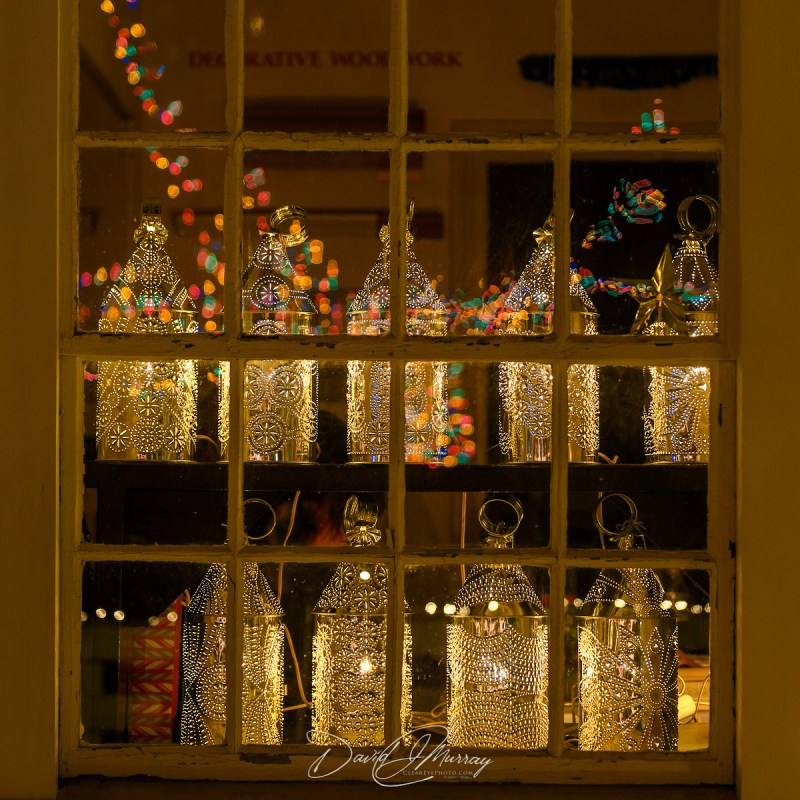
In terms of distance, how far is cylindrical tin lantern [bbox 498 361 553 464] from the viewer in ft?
5.33

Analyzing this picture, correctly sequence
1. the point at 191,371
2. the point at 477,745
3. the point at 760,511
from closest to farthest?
the point at 760,511 → the point at 477,745 → the point at 191,371

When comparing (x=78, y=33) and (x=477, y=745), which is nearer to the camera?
(x=78, y=33)

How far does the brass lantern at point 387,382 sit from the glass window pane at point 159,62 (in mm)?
409

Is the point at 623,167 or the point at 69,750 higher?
the point at 623,167

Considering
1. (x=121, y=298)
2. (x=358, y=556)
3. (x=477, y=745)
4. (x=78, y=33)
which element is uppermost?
(x=78, y=33)

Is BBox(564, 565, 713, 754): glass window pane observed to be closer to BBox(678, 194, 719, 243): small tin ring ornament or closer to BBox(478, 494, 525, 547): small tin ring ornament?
BBox(478, 494, 525, 547): small tin ring ornament

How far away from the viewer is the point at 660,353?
142 cm

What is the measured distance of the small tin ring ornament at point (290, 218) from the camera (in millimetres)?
1647

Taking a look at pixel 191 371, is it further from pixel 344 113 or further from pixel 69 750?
pixel 69 750

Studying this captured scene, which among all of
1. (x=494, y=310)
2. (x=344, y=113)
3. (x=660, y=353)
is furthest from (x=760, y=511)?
(x=344, y=113)

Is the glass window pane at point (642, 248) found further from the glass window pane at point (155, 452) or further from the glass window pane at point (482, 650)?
the glass window pane at point (155, 452)

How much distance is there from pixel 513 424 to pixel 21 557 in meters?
0.87

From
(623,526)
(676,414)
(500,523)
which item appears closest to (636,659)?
(623,526)

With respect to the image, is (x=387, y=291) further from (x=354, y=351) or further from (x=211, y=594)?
(x=211, y=594)
